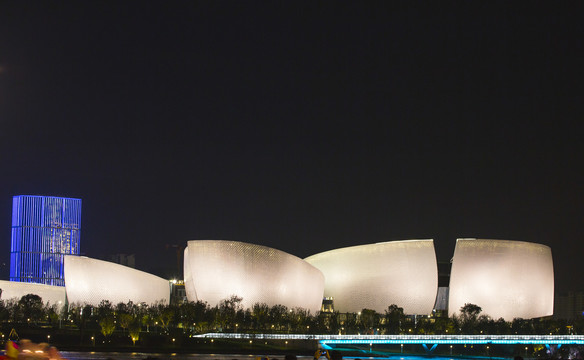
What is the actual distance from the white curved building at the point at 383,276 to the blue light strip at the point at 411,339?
41.9 ft

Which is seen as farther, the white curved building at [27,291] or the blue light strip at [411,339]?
the white curved building at [27,291]

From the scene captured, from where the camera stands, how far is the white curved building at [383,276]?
85.6 meters

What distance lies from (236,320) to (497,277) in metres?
27.8

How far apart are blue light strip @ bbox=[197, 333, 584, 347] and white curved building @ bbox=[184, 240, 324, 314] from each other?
8682 millimetres

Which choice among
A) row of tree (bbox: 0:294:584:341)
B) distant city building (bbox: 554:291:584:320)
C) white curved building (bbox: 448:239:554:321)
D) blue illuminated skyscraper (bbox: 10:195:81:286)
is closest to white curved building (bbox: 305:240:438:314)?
row of tree (bbox: 0:294:584:341)

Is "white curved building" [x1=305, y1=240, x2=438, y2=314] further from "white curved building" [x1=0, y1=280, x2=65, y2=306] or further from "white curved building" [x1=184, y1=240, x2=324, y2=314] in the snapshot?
"white curved building" [x1=0, y1=280, x2=65, y2=306]

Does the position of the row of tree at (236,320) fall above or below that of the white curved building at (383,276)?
below

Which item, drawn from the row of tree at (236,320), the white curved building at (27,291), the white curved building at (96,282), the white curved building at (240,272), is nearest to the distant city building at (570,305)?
the row of tree at (236,320)

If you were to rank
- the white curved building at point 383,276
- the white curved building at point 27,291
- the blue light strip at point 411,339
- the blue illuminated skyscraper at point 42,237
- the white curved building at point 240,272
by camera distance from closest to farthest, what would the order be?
the blue light strip at point 411,339, the white curved building at point 240,272, the white curved building at point 27,291, the white curved building at point 383,276, the blue illuminated skyscraper at point 42,237

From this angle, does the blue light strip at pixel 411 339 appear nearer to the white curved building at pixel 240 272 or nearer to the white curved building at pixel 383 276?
the white curved building at pixel 240 272

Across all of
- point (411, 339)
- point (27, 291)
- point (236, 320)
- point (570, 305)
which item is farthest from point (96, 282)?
point (570, 305)

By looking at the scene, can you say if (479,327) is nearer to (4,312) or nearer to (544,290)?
(544,290)

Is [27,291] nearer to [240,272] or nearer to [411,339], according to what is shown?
[240,272]

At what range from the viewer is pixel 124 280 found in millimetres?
81625
